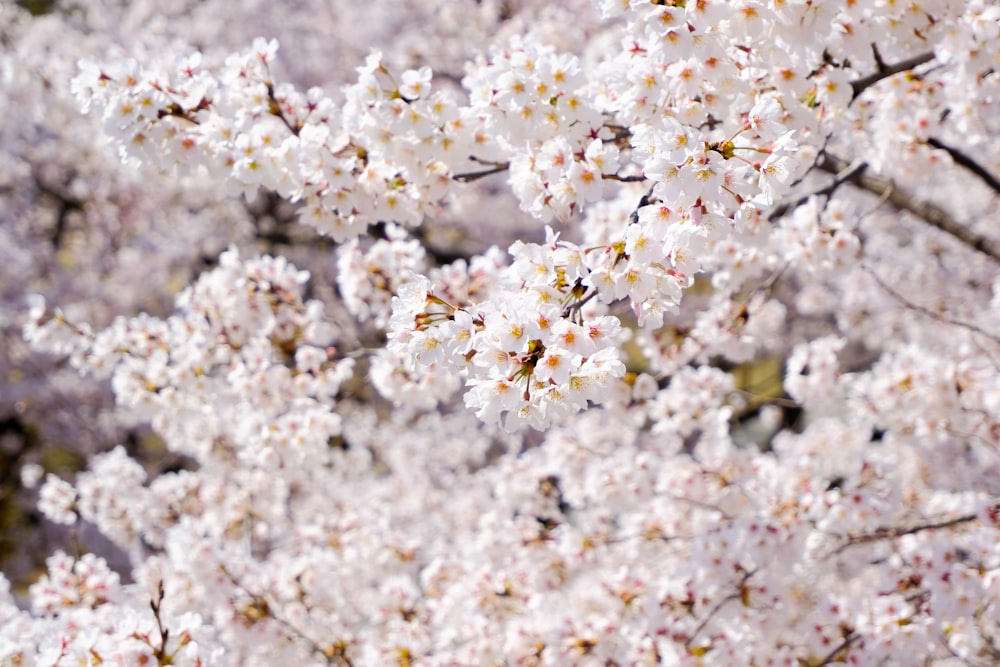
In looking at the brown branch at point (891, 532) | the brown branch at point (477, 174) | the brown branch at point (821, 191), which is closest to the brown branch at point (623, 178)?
the brown branch at point (477, 174)

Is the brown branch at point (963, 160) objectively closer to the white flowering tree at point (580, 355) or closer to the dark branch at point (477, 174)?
the white flowering tree at point (580, 355)

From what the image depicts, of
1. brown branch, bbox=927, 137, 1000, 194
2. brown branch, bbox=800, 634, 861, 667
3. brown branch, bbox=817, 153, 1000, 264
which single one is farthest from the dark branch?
brown branch, bbox=800, 634, 861, 667

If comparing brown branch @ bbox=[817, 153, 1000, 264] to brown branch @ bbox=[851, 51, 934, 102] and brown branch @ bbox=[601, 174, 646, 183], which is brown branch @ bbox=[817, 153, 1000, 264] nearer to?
brown branch @ bbox=[851, 51, 934, 102]

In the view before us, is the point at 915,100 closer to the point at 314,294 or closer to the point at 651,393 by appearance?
the point at 651,393

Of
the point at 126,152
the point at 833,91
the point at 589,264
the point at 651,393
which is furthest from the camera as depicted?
the point at 651,393

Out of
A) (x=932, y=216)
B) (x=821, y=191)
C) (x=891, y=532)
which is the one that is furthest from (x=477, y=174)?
(x=932, y=216)

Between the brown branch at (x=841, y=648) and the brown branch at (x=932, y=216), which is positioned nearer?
the brown branch at (x=841, y=648)

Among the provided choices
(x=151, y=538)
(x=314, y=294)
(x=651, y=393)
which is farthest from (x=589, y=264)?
(x=314, y=294)
